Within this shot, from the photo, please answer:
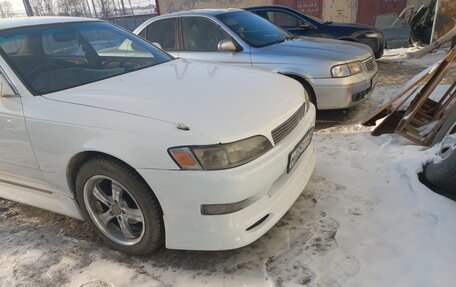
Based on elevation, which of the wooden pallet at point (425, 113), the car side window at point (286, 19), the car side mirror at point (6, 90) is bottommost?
the wooden pallet at point (425, 113)

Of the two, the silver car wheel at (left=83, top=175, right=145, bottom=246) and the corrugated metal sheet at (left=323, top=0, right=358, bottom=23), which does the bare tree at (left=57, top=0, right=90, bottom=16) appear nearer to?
the corrugated metal sheet at (left=323, top=0, right=358, bottom=23)

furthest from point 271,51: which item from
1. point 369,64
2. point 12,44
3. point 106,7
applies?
point 106,7

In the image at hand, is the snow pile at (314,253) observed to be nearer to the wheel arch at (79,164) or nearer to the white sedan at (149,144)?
the white sedan at (149,144)

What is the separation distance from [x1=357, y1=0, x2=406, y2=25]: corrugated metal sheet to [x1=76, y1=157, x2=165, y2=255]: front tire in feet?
44.6

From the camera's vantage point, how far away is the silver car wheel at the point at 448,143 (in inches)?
117

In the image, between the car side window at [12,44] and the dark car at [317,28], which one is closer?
the car side window at [12,44]

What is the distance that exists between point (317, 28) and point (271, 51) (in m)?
3.37

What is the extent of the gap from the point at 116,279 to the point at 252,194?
1072 mm

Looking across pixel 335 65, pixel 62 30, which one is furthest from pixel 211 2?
pixel 62 30

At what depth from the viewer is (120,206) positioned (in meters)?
2.50

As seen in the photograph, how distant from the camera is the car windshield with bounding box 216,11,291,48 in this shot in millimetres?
5164

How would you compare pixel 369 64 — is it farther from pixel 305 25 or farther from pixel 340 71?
pixel 305 25

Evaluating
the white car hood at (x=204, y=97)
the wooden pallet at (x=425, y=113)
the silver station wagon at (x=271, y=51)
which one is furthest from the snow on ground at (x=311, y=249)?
the silver station wagon at (x=271, y=51)

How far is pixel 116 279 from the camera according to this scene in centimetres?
239
